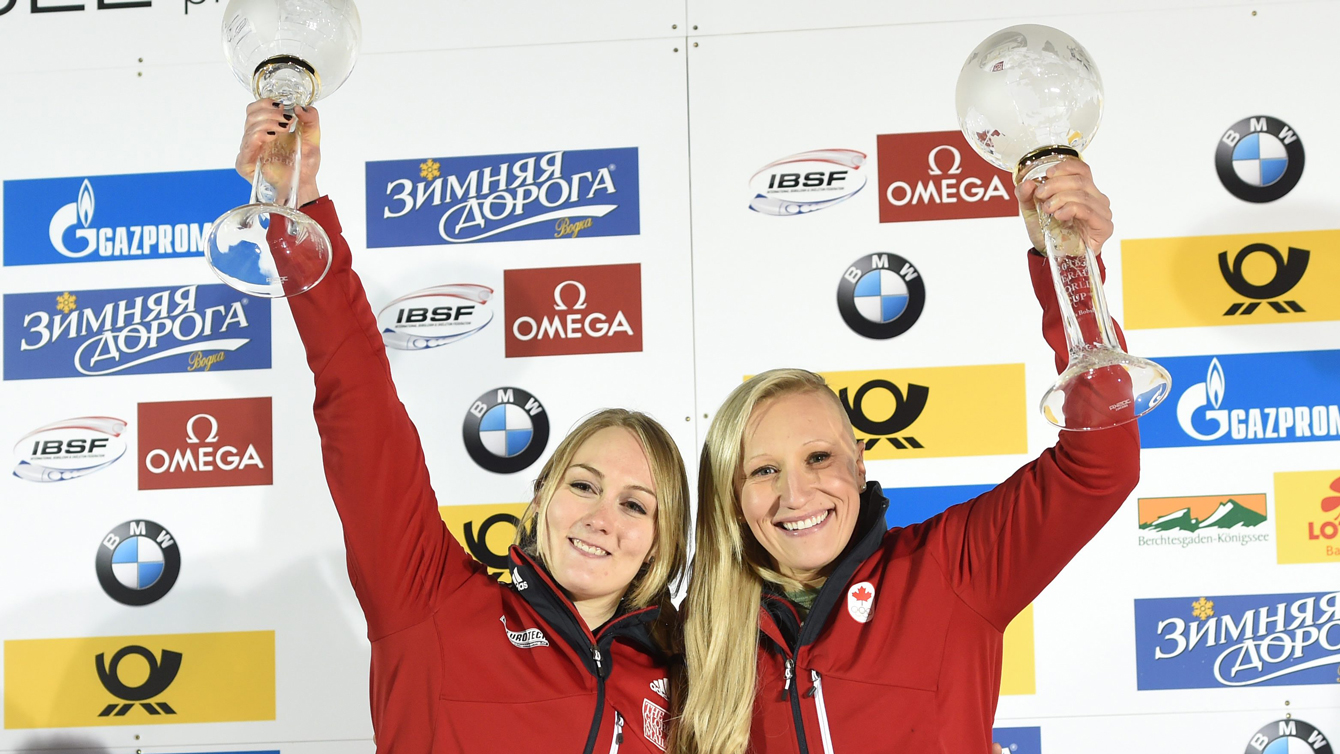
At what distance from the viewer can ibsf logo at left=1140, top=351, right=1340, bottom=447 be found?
2189mm

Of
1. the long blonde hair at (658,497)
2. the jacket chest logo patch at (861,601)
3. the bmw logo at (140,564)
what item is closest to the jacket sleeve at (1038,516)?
the jacket chest logo patch at (861,601)

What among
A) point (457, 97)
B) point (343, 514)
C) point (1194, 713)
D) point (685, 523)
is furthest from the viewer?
point (457, 97)

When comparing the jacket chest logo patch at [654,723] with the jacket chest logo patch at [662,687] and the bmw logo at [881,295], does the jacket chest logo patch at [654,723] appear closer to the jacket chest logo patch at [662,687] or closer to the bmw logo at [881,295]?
the jacket chest logo patch at [662,687]

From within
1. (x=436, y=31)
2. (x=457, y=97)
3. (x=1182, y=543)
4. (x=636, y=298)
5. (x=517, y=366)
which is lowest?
(x=1182, y=543)

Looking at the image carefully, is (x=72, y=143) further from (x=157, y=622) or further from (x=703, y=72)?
(x=703, y=72)

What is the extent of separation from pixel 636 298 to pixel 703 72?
1.69 feet

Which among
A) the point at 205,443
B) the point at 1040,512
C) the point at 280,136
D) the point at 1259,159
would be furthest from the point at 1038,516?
the point at 205,443

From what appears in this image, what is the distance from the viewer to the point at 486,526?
7.42 ft

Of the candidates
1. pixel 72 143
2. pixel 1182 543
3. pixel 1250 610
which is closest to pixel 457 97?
pixel 72 143

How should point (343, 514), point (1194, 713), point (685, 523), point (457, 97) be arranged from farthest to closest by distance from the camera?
point (457, 97) → point (1194, 713) → point (685, 523) → point (343, 514)

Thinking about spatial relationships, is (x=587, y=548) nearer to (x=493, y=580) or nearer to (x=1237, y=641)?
(x=493, y=580)

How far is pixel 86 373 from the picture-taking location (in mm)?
2357

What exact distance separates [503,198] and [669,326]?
463mm

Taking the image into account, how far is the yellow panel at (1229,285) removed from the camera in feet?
7.24
